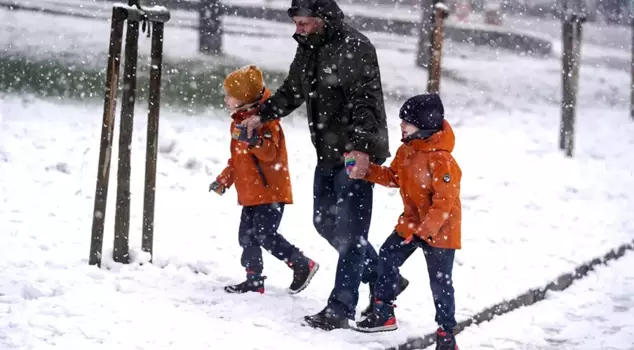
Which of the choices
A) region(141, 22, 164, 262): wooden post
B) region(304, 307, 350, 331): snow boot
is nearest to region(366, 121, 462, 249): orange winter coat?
region(304, 307, 350, 331): snow boot

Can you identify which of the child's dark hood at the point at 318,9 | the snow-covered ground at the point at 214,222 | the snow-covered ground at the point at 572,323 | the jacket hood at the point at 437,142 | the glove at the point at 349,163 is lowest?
the snow-covered ground at the point at 572,323

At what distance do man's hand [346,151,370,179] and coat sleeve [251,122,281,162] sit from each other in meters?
0.77

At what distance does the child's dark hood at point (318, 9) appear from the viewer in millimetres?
6145

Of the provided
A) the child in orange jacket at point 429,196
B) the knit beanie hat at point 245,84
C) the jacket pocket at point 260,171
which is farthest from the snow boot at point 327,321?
Answer: the knit beanie hat at point 245,84

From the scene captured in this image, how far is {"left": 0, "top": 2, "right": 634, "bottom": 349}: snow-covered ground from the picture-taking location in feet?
20.3

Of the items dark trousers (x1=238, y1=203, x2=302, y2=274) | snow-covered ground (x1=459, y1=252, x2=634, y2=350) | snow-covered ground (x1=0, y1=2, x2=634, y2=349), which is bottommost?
snow-covered ground (x1=459, y1=252, x2=634, y2=350)

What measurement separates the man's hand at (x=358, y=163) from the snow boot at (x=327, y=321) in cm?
94

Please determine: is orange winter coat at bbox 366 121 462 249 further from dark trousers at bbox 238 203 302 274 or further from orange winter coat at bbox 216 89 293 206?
dark trousers at bbox 238 203 302 274

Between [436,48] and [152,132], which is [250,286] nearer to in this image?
[152,132]

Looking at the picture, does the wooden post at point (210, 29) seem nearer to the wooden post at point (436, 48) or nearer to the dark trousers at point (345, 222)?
the wooden post at point (436, 48)

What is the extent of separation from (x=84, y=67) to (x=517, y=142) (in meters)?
6.23

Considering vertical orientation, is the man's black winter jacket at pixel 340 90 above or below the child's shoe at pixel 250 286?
above

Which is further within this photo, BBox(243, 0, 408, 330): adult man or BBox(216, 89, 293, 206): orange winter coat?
BBox(216, 89, 293, 206): orange winter coat

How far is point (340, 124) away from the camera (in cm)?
631
